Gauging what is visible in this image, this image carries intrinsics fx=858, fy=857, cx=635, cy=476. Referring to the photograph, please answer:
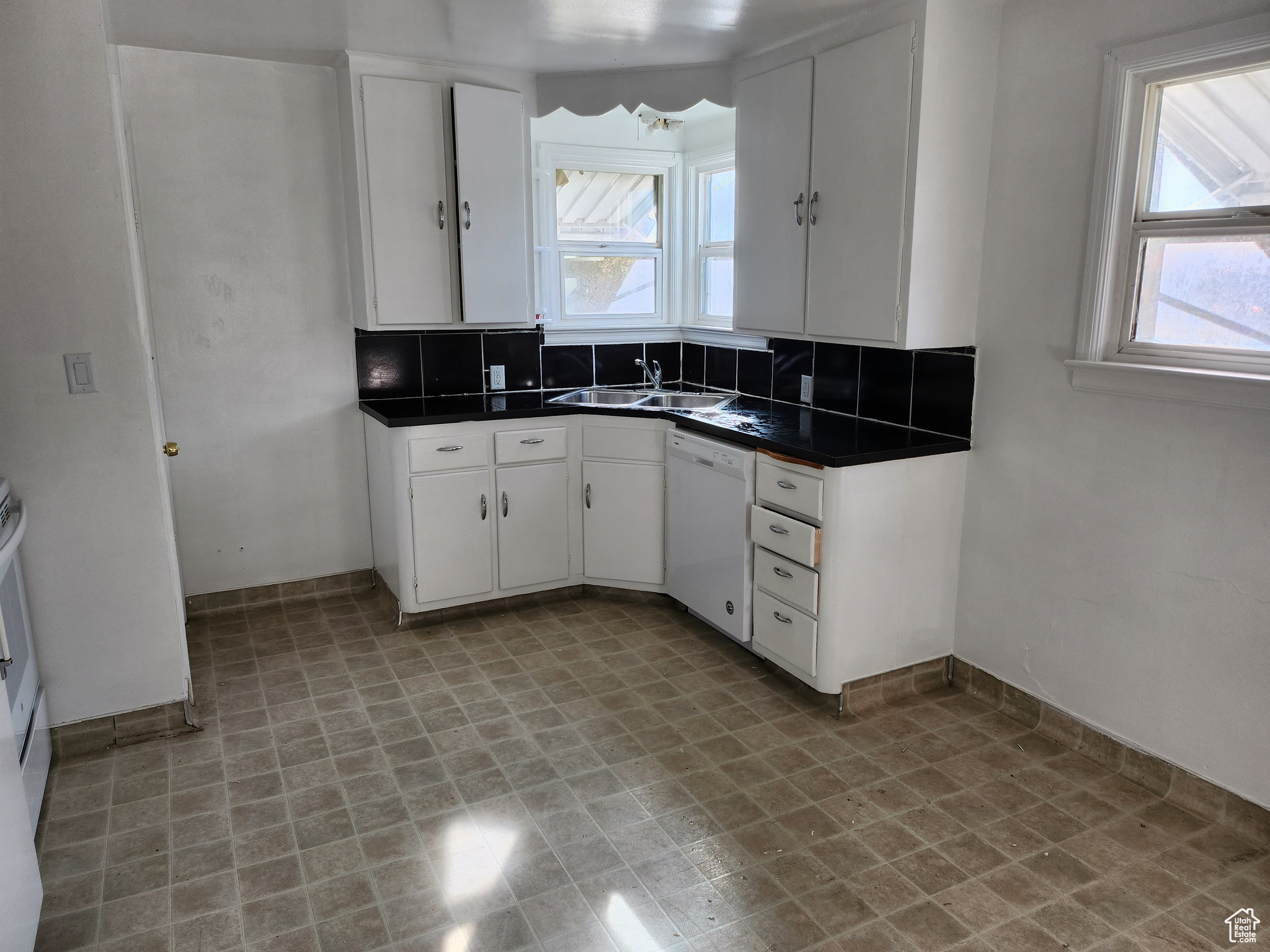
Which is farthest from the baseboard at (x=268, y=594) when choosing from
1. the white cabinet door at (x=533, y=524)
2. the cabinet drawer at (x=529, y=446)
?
the cabinet drawer at (x=529, y=446)

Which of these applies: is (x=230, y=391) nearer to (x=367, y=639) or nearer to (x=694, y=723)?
(x=367, y=639)

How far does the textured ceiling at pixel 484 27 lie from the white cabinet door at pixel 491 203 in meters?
0.19

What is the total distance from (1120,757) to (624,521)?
2.04 metres

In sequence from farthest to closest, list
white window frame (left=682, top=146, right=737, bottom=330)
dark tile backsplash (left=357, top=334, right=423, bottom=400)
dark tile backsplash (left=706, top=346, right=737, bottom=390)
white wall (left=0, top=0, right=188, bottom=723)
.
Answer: white window frame (left=682, top=146, right=737, bottom=330)
dark tile backsplash (left=706, top=346, right=737, bottom=390)
dark tile backsplash (left=357, top=334, right=423, bottom=400)
white wall (left=0, top=0, right=188, bottom=723)

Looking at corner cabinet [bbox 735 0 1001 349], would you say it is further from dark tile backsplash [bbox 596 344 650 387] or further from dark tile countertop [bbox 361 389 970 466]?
dark tile backsplash [bbox 596 344 650 387]

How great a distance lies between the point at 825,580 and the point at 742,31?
199 cm

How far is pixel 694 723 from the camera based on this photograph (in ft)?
9.34

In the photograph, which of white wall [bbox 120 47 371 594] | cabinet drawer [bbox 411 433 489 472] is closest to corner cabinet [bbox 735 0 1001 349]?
cabinet drawer [bbox 411 433 489 472]

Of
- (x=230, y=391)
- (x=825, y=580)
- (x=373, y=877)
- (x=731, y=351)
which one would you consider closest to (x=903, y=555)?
(x=825, y=580)

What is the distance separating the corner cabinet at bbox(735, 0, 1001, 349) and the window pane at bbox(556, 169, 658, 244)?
1.23 meters

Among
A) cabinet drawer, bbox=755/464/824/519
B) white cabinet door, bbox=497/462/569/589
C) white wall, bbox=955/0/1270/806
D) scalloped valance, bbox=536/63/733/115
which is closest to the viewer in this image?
white wall, bbox=955/0/1270/806

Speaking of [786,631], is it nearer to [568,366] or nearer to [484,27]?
[568,366]

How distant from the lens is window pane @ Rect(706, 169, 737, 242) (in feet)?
13.9

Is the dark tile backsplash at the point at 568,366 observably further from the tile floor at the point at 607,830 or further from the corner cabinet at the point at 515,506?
the tile floor at the point at 607,830
